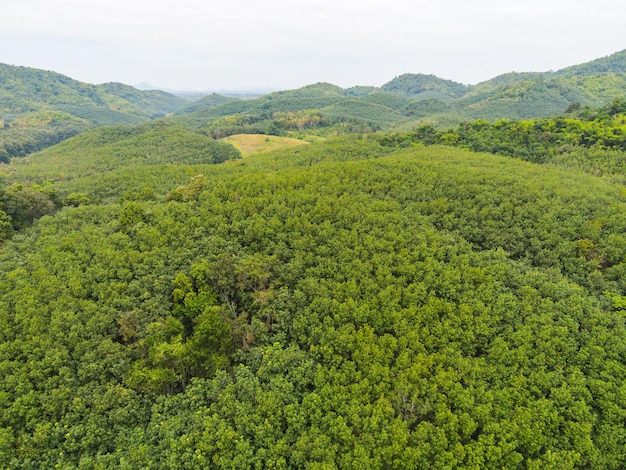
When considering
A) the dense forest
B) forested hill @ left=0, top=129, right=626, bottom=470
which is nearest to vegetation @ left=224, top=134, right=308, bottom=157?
the dense forest

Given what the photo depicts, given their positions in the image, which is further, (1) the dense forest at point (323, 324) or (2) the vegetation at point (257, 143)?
(2) the vegetation at point (257, 143)

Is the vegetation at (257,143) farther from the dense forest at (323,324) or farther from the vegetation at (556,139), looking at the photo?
the dense forest at (323,324)

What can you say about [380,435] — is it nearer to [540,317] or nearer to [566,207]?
[540,317]

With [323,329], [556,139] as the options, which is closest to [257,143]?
[556,139]

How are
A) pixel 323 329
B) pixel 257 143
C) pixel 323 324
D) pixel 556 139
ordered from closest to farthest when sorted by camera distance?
1. pixel 323 329
2. pixel 323 324
3. pixel 556 139
4. pixel 257 143

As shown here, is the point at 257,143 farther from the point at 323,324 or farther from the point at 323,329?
the point at 323,329

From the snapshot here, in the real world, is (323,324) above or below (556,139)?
below

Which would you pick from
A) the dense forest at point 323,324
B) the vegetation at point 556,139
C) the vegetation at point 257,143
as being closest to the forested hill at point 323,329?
the dense forest at point 323,324

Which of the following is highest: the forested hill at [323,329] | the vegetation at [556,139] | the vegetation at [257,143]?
the vegetation at [556,139]

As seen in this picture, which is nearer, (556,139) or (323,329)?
(323,329)

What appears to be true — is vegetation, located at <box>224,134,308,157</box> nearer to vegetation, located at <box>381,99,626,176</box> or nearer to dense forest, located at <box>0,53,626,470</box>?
vegetation, located at <box>381,99,626,176</box>
